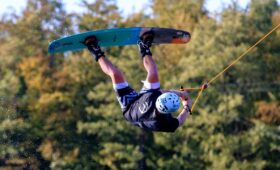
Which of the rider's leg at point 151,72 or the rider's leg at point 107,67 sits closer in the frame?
the rider's leg at point 151,72

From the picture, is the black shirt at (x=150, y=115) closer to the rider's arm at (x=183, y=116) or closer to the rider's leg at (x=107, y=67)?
the rider's arm at (x=183, y=116)

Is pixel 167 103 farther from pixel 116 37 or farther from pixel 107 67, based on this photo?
pixel 116 37

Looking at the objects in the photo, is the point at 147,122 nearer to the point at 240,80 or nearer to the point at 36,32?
the point at 240,80

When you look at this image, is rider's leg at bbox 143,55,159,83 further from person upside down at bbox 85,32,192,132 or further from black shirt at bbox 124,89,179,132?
black shirt at bbox 124,89,179,132

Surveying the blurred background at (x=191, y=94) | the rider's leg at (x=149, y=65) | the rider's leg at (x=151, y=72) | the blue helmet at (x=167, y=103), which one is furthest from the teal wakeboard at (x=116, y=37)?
the blurred background at (x=191, y=94)

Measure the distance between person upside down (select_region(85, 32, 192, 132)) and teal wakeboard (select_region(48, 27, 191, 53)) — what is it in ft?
1.71

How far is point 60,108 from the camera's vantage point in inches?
1018

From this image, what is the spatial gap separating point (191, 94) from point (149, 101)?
15082 mm

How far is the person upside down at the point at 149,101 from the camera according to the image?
8.23m

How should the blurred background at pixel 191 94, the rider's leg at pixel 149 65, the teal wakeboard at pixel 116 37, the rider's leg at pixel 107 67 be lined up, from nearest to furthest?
1. the rider's leg at pixel 149 65
2. the rider's leg at pixel 107 67
3. the teal wakeboard at pixel 116 37
4. the blurred background at pixel 191 94

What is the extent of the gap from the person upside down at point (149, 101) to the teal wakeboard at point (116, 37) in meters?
0.52

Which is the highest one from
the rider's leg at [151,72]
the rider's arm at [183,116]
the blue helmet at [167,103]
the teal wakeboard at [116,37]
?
the teal wakeboard at [116,37]

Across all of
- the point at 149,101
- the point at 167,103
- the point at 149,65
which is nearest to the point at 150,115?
the point at 149,101

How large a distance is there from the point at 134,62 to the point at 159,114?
51.8 ft
